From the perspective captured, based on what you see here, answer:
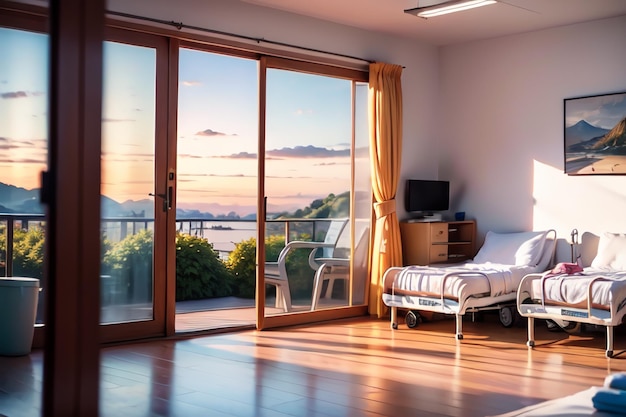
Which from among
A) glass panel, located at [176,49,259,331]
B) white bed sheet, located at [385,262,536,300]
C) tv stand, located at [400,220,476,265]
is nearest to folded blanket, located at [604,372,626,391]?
white bed sheet, located at [385,262,536,300]

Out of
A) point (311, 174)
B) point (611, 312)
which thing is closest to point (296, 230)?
point (311, 174)

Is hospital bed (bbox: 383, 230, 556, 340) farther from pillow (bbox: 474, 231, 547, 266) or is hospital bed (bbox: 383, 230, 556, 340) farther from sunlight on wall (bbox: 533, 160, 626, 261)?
sunlight on wall (bbox: 533, 160, 626, 261)

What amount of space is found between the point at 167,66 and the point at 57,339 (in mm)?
3655

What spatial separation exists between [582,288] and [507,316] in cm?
127

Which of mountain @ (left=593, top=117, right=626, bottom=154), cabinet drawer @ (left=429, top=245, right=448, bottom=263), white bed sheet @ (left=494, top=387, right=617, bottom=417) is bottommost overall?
white bed sheet @ (left=494, top=387, right=617, bottom=417)

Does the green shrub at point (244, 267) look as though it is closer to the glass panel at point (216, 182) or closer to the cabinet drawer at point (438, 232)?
the glass panel at point (216, 182)

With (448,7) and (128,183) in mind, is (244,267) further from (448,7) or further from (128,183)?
(448,7)

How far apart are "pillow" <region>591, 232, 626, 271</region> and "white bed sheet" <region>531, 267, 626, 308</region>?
12.3 inches

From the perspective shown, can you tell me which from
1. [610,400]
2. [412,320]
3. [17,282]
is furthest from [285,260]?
[610,400]

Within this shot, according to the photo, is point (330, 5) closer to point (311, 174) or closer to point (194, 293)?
point (311, 174)

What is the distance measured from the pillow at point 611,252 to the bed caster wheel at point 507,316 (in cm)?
82

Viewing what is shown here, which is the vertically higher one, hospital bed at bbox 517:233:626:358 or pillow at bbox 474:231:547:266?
pillow at bbox 474:231:547:266

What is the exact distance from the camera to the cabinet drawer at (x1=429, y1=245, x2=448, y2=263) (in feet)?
24.1

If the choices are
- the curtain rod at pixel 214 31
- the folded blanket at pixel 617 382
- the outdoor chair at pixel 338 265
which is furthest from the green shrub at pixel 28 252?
the folded blanket at pixel 617 382
